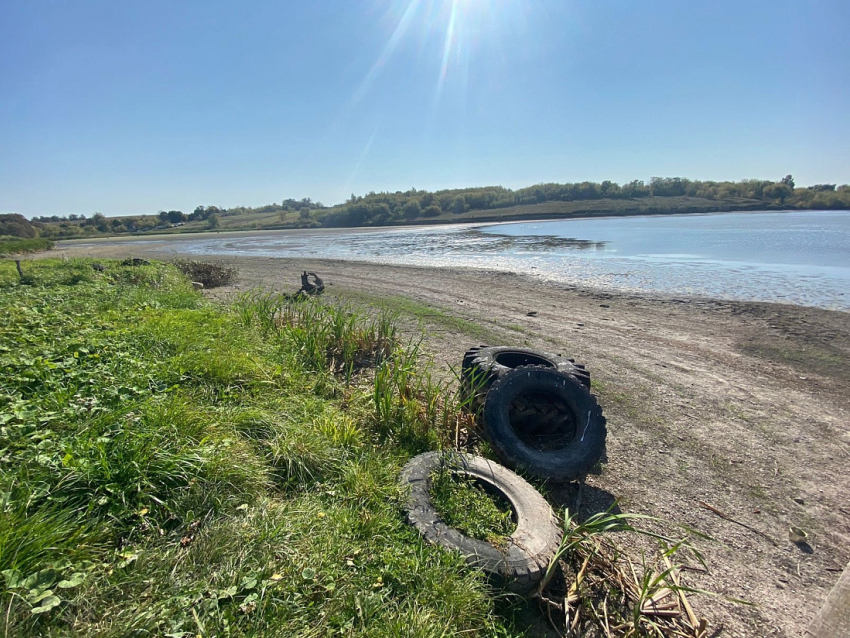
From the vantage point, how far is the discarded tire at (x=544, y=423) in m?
3.88

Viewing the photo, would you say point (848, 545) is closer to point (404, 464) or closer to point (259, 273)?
point (404, 464)

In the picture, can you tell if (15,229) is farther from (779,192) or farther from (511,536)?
(779,192)

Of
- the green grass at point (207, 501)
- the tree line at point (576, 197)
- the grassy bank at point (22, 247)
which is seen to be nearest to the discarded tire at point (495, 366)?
the green grass at point (207, 501)

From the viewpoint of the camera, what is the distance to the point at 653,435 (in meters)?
4.86

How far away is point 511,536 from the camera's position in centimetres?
291

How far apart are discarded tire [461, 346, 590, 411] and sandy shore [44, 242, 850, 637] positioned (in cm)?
82

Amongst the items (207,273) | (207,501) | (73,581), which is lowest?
(207,273)

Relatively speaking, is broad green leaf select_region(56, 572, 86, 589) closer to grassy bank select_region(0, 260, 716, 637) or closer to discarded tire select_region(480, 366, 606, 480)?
grassy bank select_region(0, 260, 716, 637)

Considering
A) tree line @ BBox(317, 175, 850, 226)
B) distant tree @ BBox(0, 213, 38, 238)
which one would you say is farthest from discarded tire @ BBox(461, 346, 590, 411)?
distant tree @ BBox(0, 213, 38, 238)

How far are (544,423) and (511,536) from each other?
1.87m

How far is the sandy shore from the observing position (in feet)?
10.1

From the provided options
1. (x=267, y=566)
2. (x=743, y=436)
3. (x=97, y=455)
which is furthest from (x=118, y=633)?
(x=743, y=436)

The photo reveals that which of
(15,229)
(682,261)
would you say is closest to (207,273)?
(682,261)

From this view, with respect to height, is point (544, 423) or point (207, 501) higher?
point (207, 501)
